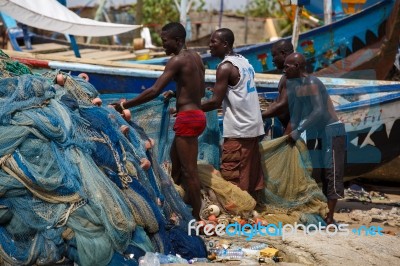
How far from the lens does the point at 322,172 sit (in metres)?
7.37

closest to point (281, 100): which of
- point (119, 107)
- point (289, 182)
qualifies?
point (289, 182)

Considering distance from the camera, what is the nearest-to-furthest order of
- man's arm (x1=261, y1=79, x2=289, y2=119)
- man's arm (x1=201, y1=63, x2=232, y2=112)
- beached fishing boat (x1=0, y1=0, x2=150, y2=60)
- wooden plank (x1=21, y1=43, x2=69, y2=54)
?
man's arm (x1=201, y1=63, x2=232, y2=112)
man's arm (x1=261, y1=79, x2=289, y2=119)
beached fishing boat (x1=0, y1=0, x2=150, y2=60)
wooden plank (x1=21, y1=43, x2=69, y2=54)

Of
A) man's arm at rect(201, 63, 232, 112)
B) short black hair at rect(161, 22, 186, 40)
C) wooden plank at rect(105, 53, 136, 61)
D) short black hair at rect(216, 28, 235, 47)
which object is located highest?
short black hair at rect(161, 22, 186, 40)

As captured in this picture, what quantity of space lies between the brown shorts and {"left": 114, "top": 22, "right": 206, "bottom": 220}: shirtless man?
1.82 feet

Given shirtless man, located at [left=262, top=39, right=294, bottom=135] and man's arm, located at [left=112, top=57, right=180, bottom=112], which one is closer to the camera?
man's arm, located at [left=112, top=57, right=180, bottom=112]

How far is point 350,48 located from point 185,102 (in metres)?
8.26

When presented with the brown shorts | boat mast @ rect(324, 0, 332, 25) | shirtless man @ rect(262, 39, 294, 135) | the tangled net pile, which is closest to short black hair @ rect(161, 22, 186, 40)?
the tangled net pile

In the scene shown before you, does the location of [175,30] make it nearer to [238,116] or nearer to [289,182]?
[238,116]

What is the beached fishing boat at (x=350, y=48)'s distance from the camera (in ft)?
43.6

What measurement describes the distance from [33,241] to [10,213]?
245 millimetres

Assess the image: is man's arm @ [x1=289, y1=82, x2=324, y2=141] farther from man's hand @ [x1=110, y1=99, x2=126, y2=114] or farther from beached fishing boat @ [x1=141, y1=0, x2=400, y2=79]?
beached fishing boat @ [x1=141, y1=0, x2=400, y2=79]

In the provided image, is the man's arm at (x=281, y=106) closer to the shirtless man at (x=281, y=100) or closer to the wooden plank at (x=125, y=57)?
the shirtless man at (x=281, y=100)

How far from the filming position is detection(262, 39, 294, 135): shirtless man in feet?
24.2

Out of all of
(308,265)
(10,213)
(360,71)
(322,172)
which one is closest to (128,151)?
(10,213)
